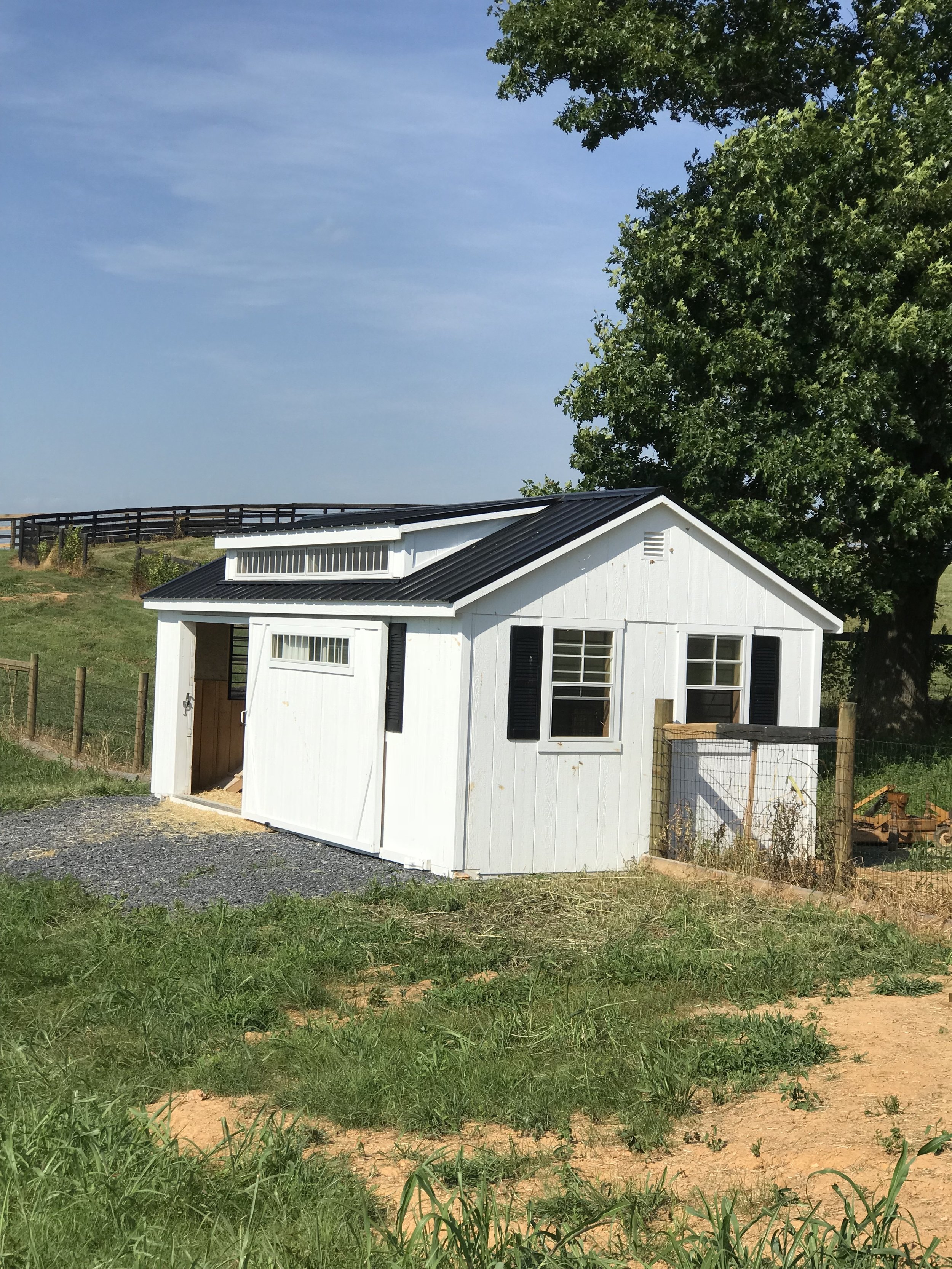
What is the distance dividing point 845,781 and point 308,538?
6.81 metres

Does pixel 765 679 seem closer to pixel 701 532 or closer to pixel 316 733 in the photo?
pixel 701 532

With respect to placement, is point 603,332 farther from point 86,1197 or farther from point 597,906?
point 86,1197

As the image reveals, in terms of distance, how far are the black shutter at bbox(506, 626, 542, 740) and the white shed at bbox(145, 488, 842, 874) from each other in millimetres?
18

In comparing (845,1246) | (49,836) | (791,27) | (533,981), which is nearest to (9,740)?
(49,836)

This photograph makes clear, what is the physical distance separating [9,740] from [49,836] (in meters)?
8.50

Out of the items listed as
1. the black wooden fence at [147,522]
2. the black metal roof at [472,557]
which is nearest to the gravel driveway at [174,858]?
the black metal roof at [472,557]

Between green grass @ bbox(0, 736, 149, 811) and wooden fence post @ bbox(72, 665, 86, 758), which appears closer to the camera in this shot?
green grass @ bbox(0, 736, 149, 811)

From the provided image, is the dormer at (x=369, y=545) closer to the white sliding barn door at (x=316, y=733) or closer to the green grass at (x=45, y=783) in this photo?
the white sliding barn door at (x=316, y=733)

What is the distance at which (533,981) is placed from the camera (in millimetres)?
8141

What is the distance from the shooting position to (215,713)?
1808cm

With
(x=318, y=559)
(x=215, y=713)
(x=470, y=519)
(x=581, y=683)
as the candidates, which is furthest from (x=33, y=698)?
(x=581, y=683)

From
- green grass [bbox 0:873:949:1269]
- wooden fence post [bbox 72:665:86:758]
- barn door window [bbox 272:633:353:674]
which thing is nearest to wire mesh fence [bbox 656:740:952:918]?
green grass [bbox 0:873:949:1269]

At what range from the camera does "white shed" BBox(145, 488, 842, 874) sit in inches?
491

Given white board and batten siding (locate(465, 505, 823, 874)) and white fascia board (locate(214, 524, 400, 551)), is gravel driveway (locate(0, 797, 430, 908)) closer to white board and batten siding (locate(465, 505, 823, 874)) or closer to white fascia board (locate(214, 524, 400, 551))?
white board and batten siding (locate(465, 505, 823, 874))
